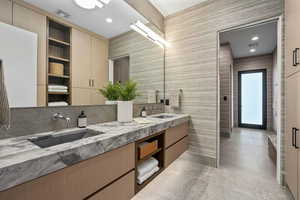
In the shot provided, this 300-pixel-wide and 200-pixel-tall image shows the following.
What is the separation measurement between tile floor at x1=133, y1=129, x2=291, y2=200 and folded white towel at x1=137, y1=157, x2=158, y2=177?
1.32 feet

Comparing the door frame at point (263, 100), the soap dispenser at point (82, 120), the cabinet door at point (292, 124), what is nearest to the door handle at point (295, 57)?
the cabinet door at point (292, 124)

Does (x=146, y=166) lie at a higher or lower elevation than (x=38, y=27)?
lower

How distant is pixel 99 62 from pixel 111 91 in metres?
0.36

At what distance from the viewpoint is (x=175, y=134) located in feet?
6.23

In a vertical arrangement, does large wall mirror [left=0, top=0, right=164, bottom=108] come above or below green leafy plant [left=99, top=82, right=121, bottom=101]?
above

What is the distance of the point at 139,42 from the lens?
7.45 ft

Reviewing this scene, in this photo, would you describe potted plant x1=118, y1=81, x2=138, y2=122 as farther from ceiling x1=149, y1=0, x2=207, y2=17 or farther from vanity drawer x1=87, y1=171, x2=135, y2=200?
ceiling x1=149, y1=0, x2=207, y2=17

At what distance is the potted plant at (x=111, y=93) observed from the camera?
1619mm

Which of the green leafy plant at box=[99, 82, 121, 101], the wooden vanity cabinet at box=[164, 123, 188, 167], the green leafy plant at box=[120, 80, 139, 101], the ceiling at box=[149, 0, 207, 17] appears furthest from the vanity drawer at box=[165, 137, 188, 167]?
the ceiling at box=[149, 0, 207, 17]

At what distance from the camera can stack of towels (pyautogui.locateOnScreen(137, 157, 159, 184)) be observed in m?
1.28

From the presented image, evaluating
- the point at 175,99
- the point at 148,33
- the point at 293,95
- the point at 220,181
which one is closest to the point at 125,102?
the point at 175,99

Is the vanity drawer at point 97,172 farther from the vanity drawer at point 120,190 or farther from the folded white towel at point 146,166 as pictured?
the folded white towel at point 146,166

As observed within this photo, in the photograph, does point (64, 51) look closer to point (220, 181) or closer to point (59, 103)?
point (59, 103)

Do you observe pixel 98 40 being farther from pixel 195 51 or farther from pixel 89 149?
pixel 195 51
